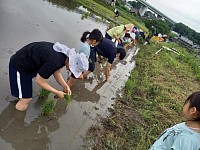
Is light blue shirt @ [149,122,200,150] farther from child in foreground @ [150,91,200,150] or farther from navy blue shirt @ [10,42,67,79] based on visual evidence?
navy blue shirt @ [10,42,67,79]

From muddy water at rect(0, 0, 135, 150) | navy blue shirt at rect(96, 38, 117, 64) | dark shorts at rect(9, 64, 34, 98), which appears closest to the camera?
muddy water at rect(0, 0, 135, 150)

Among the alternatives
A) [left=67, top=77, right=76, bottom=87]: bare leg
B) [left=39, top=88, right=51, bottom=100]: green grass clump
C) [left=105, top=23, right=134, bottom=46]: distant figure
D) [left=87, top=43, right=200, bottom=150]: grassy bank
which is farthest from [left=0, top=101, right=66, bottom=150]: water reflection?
[left=105, top=23, right=134, bottom=46]: distant figure

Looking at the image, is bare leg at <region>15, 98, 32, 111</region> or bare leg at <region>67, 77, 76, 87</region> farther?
bare leg at <region>67, 77, 76, 87</region>

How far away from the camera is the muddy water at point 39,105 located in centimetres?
359

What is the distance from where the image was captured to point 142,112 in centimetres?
554

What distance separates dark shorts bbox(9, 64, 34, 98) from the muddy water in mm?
363

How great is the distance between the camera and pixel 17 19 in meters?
8.54

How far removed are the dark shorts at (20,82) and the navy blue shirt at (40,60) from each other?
0.06m

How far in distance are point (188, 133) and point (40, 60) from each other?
221 cm

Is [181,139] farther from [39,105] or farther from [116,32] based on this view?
[116,32]

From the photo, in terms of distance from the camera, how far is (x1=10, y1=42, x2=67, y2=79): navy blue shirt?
3.33 metres

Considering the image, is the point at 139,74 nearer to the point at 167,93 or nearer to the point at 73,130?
the point at 167,93

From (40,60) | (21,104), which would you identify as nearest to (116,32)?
(21,104)

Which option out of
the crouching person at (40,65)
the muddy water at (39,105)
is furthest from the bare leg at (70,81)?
the crouching person at (40,65)
